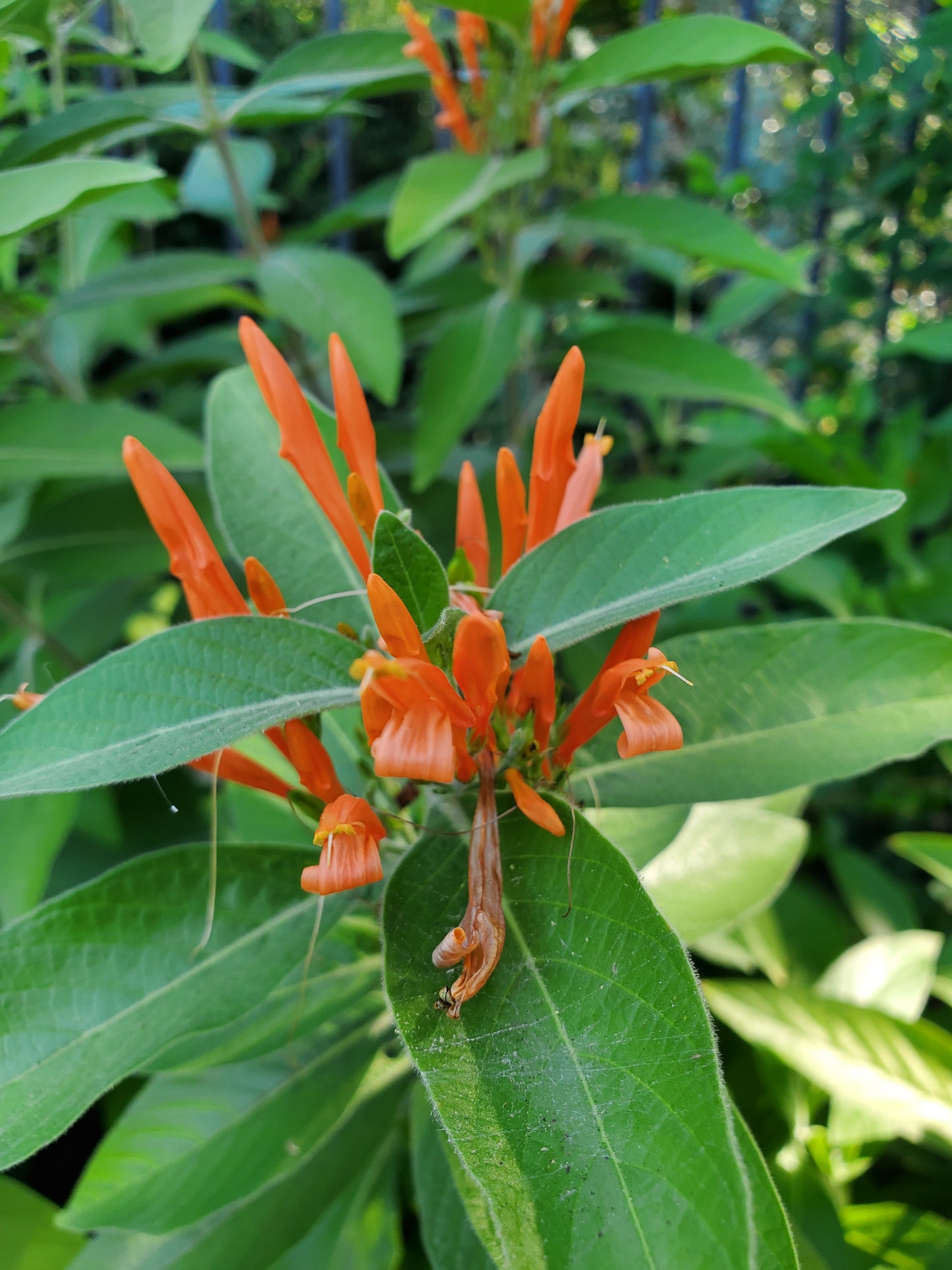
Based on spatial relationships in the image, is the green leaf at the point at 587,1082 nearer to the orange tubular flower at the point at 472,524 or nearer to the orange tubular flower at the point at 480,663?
the orange tubular flower at the point at 480,663

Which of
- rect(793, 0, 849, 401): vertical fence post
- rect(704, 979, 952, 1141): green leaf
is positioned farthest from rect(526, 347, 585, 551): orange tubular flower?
rect(793, 0, 849, 401): vertical fence post

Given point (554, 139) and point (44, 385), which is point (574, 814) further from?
point (44, 385)

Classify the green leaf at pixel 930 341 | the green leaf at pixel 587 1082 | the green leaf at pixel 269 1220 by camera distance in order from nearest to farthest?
the green leaf at pixel 587 1082 < the green leaf at pixel 269 1220 < the green leaf at pixel 930 341

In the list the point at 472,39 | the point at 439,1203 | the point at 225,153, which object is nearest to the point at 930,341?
the point at 472,39

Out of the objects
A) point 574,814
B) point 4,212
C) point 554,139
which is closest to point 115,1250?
point 574,814

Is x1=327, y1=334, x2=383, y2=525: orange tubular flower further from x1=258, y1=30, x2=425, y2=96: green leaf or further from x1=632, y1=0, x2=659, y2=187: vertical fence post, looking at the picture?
x1=632, y1=0, x2=659, y2=187: vertical fence post

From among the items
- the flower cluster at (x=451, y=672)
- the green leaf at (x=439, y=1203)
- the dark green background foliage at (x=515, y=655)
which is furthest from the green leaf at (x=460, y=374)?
the green leaf at (x=439, y=1203)
